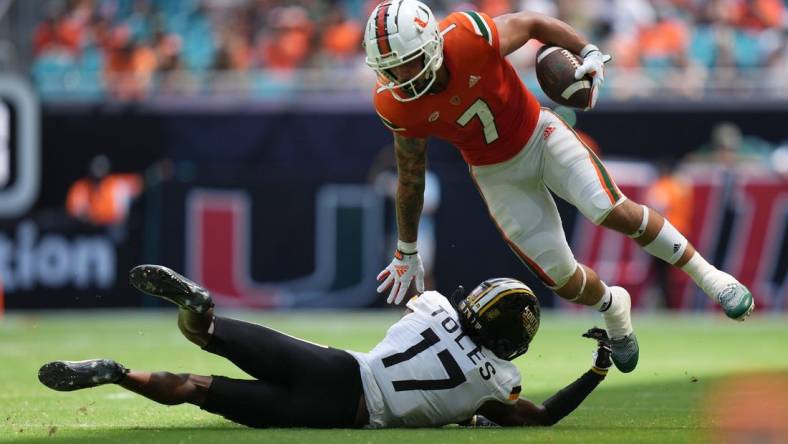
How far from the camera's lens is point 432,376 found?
560 cm


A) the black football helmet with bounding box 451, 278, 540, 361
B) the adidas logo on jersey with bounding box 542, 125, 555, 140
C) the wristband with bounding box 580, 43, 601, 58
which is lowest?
the black football helmet with bounding box 451, 278, 540, 361

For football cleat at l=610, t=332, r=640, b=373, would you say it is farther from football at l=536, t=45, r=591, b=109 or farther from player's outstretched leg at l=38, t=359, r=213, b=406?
player's outstretched leg at l=38, t=359, r=213, b=406

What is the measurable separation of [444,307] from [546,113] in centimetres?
151

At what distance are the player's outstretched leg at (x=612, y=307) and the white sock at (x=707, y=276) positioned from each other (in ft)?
1.50

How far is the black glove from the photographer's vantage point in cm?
592

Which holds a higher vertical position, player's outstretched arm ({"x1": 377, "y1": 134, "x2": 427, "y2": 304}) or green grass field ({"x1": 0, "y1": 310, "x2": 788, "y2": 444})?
player's outstretched arm ({"x1": 377, "y1": 134, "x2": 427, "y2": 304})

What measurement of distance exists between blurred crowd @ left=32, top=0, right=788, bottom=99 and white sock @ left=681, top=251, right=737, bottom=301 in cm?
836

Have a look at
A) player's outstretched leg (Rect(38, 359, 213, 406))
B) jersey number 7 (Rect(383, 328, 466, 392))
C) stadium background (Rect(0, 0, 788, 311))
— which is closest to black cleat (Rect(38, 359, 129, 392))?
player's outstretched leg (Rect(38, 359, 213, 406))

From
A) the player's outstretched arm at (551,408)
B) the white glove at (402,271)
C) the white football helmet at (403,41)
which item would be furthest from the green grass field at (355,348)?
the white football helmet at (403,41)

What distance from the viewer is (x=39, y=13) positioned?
56.7ft

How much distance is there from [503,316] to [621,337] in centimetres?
147

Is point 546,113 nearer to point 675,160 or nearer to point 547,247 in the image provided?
point 547,247

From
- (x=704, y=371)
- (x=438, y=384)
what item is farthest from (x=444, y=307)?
(x=704, y=371)

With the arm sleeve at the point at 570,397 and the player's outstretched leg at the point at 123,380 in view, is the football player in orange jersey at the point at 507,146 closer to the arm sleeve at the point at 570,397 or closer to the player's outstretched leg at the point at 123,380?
the arm sleeve at the point at 570,397
